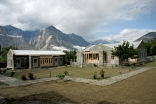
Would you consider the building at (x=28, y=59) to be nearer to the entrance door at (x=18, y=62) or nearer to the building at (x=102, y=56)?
the entrance door at (x=18, y=62)

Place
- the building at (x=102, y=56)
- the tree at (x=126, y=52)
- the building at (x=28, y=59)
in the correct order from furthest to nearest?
the building at (x=102, y=56) → the building at (x=28, y=59) → the tree at (x=126, y=52)

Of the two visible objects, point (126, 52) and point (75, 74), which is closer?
point (75, 74)

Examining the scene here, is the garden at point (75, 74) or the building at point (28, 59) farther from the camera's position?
the building at point (28, 59)

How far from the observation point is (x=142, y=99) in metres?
7.39

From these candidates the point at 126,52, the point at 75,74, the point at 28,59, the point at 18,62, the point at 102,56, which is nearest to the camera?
the point at 75,74

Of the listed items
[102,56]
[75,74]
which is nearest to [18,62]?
[75,74]

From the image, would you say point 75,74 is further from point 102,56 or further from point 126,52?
point 102,56

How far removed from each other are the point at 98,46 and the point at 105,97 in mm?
25426

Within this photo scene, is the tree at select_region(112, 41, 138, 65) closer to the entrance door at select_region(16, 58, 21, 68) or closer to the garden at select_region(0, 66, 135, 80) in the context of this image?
the garden at select_region(0, 66, 135, 80)

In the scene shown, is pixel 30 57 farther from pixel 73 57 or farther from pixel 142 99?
pixel 142 99

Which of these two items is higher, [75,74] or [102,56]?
[102,56]

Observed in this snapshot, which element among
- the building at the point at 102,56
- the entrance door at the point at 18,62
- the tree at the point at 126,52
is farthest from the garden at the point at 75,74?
the entrance door at the point at 18,62

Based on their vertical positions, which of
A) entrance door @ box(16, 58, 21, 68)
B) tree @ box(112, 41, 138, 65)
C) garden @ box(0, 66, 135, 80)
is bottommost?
garden @ box(0, 66, 135, 80)

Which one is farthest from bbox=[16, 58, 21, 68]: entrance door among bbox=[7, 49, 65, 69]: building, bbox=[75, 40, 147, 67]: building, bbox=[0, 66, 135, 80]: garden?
bbox=[75, 40, 147, 67]: building
